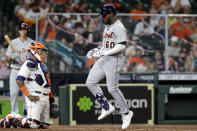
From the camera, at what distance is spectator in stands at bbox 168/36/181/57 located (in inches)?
469

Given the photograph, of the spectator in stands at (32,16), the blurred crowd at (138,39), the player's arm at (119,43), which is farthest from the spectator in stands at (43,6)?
the player's arm at (119,43)

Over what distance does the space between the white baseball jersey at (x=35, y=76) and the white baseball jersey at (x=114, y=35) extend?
3.65 feet

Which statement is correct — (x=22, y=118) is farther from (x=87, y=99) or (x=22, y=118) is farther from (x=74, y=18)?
(x=74, y=18)

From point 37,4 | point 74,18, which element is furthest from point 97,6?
point 74,18

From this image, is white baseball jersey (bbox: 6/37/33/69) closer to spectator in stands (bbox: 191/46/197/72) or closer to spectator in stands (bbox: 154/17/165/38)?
spectator in stands (bbox: 154/17/165/38)

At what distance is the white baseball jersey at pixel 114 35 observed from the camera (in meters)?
8.08

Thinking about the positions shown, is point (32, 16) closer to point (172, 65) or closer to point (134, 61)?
point (134, 61)

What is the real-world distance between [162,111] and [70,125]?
2.02 m

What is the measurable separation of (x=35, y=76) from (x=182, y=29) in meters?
4.77

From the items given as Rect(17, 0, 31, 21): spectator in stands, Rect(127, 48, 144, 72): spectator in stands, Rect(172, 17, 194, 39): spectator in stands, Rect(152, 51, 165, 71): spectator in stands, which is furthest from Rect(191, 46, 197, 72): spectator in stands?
Rect(17, 0, 31, 21): spectator in stands

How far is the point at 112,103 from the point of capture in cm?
1105

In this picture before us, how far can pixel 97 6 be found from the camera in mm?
15672

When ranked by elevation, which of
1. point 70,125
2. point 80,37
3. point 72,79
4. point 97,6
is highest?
point 97,6

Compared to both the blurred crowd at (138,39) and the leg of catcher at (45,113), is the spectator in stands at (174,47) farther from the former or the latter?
the leg of catcher at (45,113)
